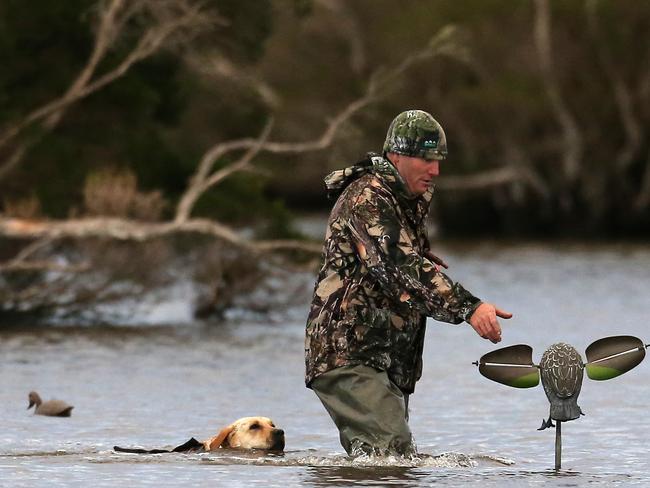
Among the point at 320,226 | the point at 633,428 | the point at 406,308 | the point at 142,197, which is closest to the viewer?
the point at 406,308

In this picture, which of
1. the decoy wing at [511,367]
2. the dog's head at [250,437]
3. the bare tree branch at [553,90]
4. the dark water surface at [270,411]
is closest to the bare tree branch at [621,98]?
the bare tree branch at [553,90]

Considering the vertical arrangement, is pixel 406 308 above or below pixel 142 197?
below

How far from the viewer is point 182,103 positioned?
981 inches

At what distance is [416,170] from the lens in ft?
32.0

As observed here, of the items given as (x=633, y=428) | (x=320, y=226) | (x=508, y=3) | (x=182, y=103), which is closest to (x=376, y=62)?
(x=320, y=226)

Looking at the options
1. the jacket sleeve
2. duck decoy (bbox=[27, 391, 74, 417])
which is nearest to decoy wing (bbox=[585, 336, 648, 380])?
the jacket sleeve

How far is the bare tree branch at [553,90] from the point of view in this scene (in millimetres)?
50438

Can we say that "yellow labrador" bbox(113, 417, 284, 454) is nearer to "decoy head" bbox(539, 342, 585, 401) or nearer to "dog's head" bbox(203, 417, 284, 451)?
"dog's head" bbox(203, 417, 284, 451)

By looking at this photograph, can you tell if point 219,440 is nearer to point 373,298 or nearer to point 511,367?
point 373,298

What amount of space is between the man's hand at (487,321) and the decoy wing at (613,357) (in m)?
0.60

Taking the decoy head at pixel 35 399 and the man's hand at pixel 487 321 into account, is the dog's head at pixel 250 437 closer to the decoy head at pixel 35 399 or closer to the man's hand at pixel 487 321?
the man's hand at pixel 487 321

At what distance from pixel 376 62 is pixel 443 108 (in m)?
7.50

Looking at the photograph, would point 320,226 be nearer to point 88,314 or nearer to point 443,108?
point 443,108

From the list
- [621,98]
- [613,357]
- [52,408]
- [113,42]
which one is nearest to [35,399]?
[52,408]
